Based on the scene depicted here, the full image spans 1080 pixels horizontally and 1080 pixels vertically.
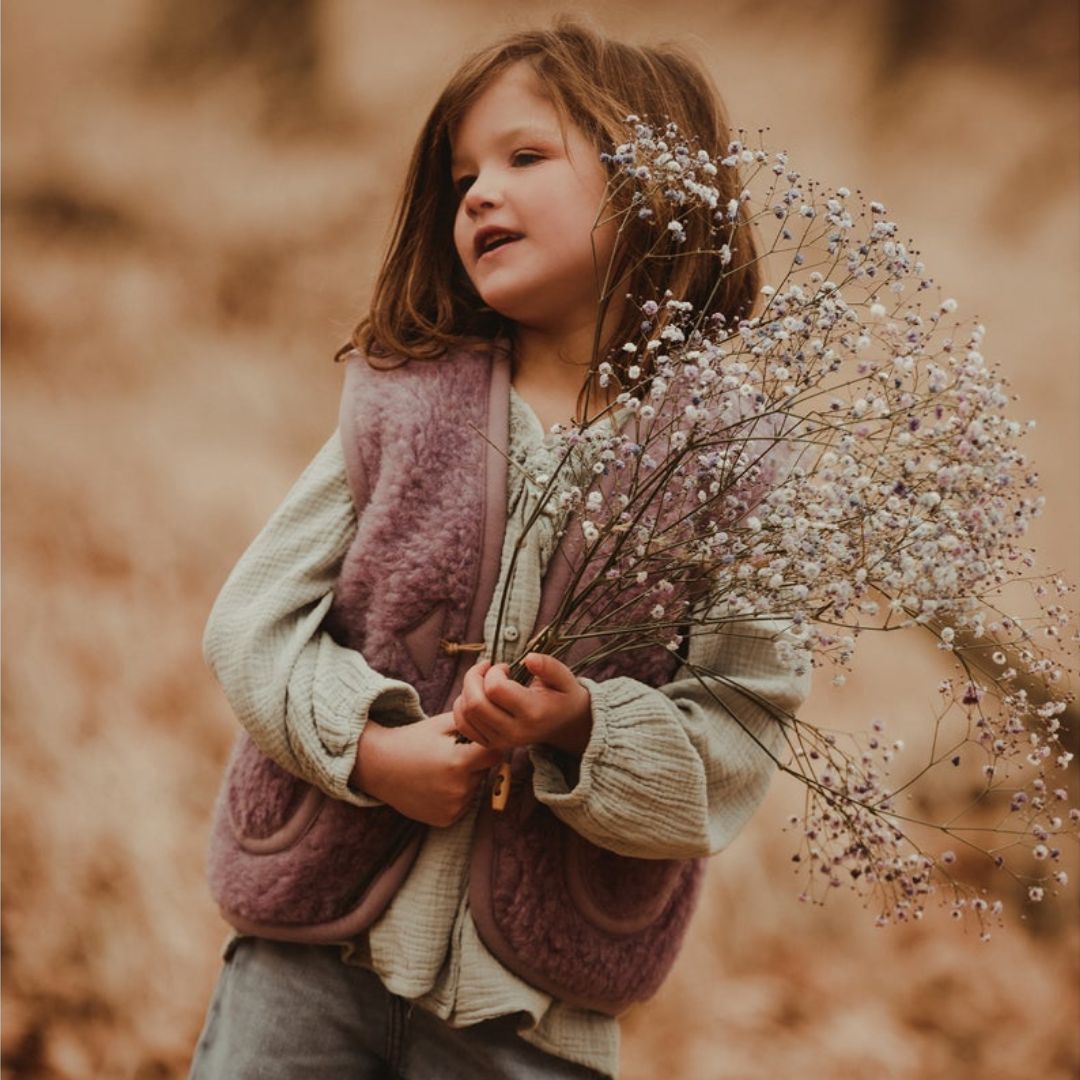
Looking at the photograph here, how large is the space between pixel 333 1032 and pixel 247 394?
2258 millimetres

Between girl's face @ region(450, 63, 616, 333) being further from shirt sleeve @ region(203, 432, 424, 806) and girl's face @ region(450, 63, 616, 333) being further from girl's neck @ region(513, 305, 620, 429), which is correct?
shirt sleeve @ region(203, 432, 424, 806)

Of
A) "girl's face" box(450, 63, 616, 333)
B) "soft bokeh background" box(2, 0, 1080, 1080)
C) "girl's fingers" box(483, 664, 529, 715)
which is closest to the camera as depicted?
"girl's fingers" box(483, 664, 529, 715)

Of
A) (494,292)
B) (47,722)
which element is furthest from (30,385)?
(494,292)

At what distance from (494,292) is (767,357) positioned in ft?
1.28

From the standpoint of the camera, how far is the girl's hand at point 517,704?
3.96 ft

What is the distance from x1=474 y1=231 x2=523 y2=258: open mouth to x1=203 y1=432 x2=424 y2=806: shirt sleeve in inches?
10.5

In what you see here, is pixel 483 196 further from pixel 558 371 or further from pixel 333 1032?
pixel 333 1032

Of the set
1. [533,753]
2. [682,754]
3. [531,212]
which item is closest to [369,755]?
[533,753]

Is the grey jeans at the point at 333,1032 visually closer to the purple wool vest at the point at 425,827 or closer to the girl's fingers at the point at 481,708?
the purple wool vest at the point at 425,827

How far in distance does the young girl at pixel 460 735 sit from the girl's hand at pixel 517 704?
0.11ft

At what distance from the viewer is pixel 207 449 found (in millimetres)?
3346

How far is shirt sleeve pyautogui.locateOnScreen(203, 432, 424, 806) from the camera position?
1323 mm

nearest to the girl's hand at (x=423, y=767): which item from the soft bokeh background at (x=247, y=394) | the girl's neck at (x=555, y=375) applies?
the girl's neck at (x=555, y=375)

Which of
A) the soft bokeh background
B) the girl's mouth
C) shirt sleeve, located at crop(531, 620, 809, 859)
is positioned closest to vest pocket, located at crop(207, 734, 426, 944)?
shirt sleeve, located at crop(531, 620, 809, 859)
